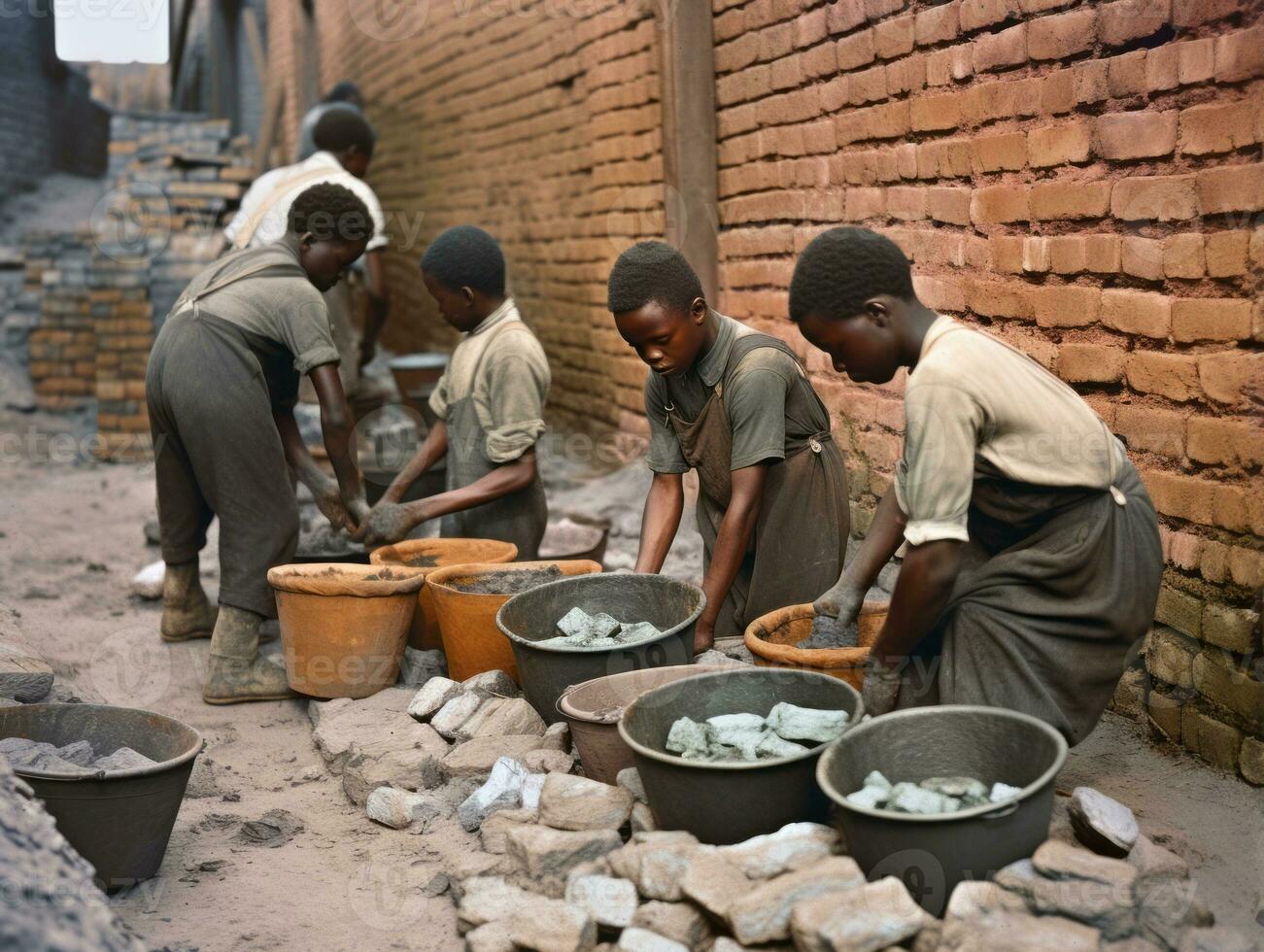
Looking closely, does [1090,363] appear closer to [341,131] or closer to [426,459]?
[426,459]

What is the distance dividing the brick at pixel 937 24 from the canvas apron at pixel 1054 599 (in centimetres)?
179

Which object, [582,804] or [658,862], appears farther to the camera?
[582,804]

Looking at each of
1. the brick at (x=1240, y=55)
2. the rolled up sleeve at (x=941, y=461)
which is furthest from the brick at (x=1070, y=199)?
the rolled up sleeve at (x=941, y=461)

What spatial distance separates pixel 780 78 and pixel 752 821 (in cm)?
342

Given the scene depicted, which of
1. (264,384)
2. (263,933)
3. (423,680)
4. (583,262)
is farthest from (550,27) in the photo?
(263,933)

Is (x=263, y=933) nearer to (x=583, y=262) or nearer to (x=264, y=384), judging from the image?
(x=264, y=384)

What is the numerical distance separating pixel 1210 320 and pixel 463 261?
231 cm

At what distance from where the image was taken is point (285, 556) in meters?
4.47

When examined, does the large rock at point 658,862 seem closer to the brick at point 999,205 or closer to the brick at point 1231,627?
the brick at point 1231,627

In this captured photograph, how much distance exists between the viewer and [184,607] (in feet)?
15.9

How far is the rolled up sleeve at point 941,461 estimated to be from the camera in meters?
2.48

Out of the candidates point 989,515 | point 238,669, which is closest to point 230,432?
point 238,669

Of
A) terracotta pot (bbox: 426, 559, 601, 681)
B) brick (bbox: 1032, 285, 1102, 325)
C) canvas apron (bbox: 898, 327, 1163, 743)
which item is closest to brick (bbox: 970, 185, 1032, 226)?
brick (bbox: 1032, 285, 1102, 325)

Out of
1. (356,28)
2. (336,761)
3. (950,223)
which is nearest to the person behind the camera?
(336,761)
